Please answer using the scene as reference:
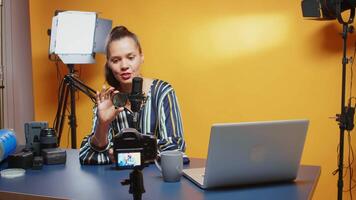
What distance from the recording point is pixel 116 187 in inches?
49.5

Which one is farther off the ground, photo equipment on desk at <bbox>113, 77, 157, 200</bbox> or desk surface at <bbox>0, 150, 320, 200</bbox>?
photo equipment on desk at <bbox>113, 77, 157, 200</bbox>

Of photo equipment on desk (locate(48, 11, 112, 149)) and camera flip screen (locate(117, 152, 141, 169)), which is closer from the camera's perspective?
camera flip screen (locate(117, 152, 141, 169))

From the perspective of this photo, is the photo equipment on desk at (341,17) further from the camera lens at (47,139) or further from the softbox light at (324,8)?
the camera lens at (47,139)

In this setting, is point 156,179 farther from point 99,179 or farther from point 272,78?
point 272,78

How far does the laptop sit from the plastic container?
0.77 m

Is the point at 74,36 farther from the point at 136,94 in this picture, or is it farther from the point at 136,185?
the point at 136,185

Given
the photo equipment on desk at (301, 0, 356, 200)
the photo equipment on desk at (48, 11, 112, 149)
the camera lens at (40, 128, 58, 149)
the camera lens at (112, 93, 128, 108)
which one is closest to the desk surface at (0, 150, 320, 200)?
the camera lens at (40, 128, 58, 149)

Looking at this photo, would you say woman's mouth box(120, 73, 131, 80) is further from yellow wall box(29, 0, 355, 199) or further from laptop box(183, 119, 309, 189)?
yellow wall box(29, 0, 355, 199)

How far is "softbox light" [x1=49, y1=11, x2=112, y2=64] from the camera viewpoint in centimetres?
310

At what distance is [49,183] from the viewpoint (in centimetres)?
133

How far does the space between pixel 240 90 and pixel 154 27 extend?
85 cm

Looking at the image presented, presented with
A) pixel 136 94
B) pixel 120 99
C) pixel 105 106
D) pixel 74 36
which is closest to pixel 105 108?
pixel 105 106

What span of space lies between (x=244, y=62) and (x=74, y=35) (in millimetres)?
1276

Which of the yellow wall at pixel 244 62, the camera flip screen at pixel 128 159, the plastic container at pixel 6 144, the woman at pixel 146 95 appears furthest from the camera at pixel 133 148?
the yellow wall at pixel 244 62
